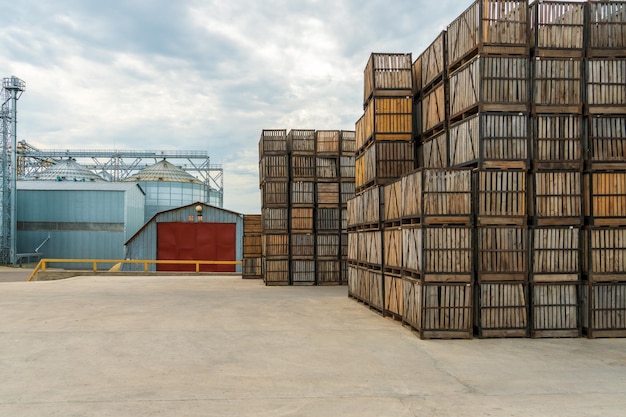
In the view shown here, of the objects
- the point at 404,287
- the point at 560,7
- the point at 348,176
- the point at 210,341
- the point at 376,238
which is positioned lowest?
the point at 210,341

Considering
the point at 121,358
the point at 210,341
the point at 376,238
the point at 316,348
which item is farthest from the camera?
the point at 376,238

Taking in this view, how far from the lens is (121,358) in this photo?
880 cm

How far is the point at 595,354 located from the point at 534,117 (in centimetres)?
511

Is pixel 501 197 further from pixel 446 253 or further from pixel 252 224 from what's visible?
pixel 252 224

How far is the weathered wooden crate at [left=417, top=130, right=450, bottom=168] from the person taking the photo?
12367 millimetres

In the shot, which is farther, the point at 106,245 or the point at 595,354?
the point at 106,245

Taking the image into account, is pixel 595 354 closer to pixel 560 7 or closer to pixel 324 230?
pixel 560 7

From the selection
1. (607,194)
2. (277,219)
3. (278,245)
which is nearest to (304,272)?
(278,245)

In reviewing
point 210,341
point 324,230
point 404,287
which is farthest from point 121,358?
point 324,230

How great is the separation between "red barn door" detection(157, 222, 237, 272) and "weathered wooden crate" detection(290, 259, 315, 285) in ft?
36.5

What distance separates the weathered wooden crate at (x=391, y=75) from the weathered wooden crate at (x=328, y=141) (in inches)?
316

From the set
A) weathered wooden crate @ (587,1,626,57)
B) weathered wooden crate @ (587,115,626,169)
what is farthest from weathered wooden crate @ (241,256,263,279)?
weathered wooden crate @ (587,1,626,57)

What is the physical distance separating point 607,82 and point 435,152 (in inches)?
164

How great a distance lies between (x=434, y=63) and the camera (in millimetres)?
13227
